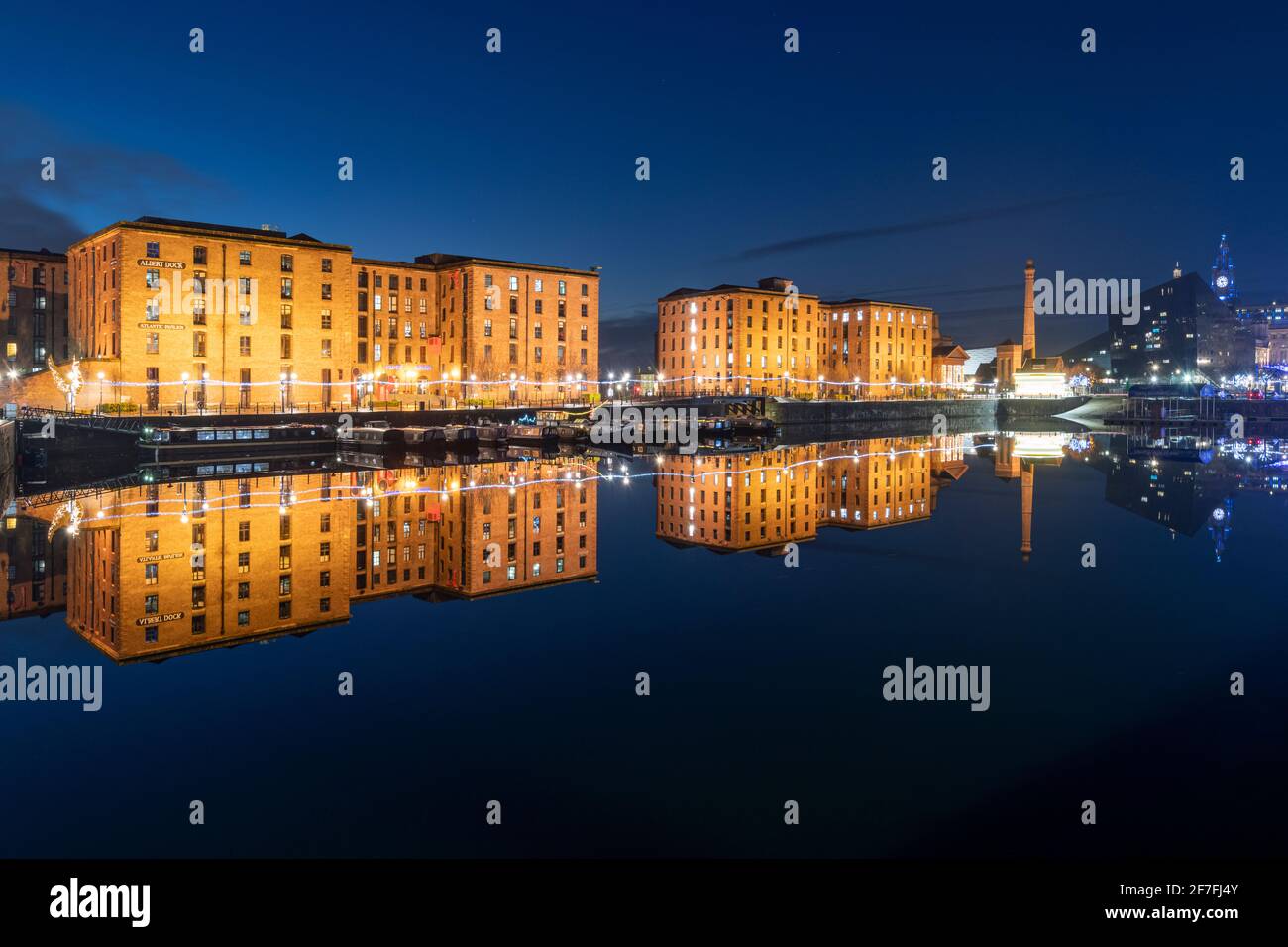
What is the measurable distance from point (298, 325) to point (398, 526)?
4860 cm

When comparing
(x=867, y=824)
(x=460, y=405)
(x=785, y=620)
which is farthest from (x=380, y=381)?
(x=867, y=824)

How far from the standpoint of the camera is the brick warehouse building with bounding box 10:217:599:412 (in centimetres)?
5753

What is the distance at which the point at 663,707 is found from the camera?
9578mm

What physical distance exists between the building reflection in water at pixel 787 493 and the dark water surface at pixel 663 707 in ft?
9.53

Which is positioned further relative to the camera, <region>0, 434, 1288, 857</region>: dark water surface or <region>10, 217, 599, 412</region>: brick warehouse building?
<region>10, 217, 599, 412</region>: brick warehouse building

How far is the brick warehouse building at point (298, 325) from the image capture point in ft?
189

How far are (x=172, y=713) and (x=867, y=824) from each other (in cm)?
766

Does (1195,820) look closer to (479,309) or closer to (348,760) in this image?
(348,760)

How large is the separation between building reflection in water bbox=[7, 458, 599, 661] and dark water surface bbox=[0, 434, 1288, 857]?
15 cm

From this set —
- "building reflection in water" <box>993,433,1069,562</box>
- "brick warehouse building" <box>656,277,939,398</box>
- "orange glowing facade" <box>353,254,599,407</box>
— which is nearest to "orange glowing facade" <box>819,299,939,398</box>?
"brick warehouse building" <box>656,277,939,398</box>

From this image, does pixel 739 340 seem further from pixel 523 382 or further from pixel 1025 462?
pixel 1025 462

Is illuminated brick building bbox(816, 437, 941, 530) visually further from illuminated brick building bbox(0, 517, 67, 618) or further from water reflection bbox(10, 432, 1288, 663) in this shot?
illuminated brick building bbox(0, 517, 67, 618)

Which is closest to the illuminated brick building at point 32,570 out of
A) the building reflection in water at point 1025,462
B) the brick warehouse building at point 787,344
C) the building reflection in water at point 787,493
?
the building reflection in water at point 787,493

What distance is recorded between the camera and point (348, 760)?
809cm
